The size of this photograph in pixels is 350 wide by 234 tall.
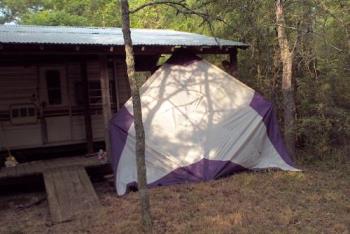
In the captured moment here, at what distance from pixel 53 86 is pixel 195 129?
3967 millimetres

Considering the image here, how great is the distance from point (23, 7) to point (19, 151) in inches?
925

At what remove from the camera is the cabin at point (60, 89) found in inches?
400

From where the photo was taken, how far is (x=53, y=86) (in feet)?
36.8

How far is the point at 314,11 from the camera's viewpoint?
374 inches

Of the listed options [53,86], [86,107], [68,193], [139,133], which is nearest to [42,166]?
[68,193]

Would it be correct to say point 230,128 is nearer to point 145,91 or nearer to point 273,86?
point 145,91

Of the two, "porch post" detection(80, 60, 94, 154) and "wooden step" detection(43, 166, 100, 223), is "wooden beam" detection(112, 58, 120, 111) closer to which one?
"porch post" detection(80, 60, 94, 154)

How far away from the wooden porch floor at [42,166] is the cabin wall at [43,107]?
1.25 metres

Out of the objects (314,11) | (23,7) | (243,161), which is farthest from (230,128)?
(23,7)

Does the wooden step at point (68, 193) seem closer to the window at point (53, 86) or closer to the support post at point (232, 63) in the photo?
the window at point (53, 86)

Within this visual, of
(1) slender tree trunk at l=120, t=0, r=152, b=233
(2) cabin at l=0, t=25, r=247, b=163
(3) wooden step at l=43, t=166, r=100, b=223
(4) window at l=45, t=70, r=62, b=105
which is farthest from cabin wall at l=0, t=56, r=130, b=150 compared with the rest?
(1) slender tree trunk at l=120, t=0, r=152, b=233

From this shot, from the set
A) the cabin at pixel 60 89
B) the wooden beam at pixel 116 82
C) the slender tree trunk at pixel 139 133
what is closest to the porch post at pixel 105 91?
the cabin at pixel 60 89

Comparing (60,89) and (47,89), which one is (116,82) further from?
(47,89)

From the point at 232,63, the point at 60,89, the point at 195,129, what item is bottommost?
the point at 195,129
